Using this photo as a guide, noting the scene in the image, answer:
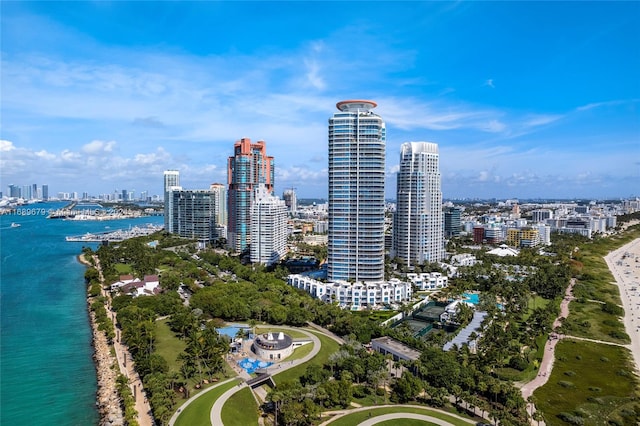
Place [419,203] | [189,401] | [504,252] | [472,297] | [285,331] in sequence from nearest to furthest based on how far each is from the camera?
1. [189,401]
2. [285,331]
3. [472,297]
4. [419,203]
5. [504,252]

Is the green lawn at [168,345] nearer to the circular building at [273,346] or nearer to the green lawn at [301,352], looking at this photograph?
the circular building at [273,346]

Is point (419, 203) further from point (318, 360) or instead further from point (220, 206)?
point (220, 206)

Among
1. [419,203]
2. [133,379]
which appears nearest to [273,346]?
[133,379]

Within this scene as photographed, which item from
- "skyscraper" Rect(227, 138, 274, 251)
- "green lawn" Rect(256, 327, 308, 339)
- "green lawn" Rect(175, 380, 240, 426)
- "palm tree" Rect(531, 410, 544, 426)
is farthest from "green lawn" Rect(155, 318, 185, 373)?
"skyscraper" Rect(227, 138, 274, 251)

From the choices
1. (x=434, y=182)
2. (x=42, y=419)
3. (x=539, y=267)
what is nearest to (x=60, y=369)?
(x=42, y=419)

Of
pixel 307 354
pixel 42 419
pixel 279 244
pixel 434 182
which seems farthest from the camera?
pixel 279 244

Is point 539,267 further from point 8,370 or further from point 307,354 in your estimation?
point 8,370
